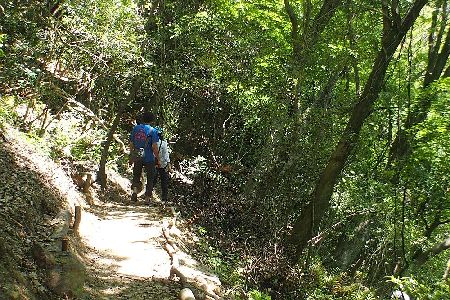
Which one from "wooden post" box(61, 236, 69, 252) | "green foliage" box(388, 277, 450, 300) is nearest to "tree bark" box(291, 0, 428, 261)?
"green foliage" box(388, 277, 450, 300)

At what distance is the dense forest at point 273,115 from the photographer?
30.7 feet

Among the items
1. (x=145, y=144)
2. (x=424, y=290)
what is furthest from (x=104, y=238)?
(x=424, y=290)

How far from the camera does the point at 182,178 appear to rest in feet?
45.2

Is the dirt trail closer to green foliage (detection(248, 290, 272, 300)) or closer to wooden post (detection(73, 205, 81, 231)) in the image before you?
wooden post (detection(73, 205, 81, 231))

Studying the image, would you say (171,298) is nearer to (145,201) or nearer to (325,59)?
(145,201)

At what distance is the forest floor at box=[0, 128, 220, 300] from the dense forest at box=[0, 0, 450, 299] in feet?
3.38

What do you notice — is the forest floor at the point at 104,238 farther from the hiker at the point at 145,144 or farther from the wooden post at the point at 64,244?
the hiker at the point at 145,144

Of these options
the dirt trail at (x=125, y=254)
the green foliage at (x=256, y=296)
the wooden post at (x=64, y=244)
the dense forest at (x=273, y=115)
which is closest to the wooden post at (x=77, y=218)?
the dirt trail at (x=125, y=254)

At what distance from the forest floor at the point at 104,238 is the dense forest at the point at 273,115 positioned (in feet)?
3.38

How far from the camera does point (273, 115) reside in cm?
1157

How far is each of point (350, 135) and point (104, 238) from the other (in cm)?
495

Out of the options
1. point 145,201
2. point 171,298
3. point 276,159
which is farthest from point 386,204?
point 171,298

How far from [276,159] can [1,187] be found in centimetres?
676

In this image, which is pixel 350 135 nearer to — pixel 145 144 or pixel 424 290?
pixel 424 290
